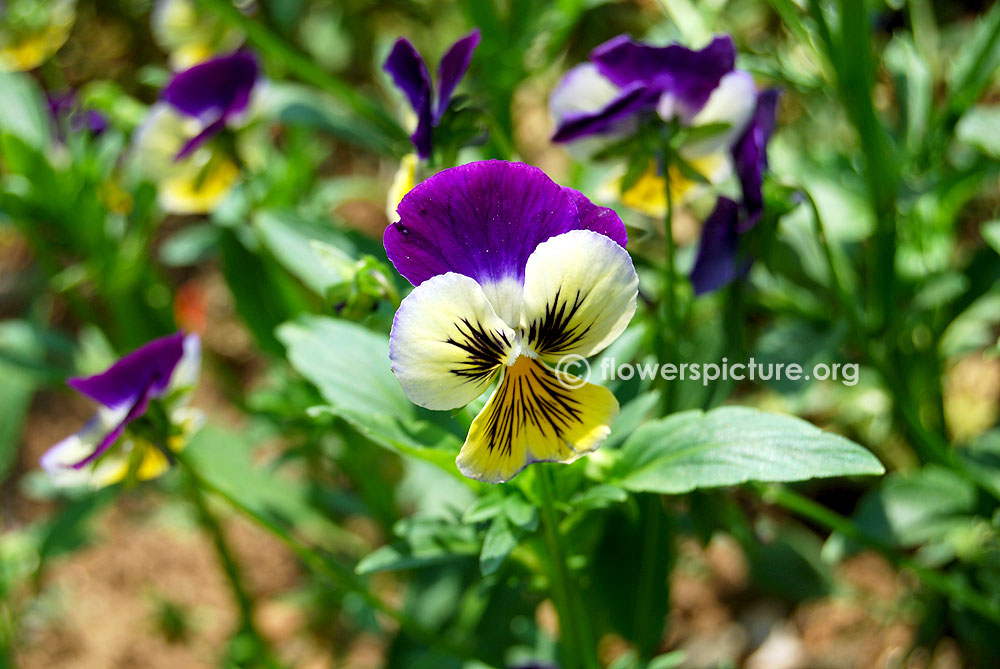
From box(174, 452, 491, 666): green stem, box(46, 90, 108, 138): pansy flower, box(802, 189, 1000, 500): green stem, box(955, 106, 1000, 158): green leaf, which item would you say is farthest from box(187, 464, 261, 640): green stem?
box(955, 106, 1000, 158): green leaf

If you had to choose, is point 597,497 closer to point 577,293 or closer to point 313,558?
point 577,293

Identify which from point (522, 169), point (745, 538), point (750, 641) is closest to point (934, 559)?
point (745, 538)

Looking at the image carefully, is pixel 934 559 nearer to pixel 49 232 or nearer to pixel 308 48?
pixel 49 232

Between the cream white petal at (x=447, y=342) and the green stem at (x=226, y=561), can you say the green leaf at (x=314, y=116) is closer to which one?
the green stem at (x=226, y=561)

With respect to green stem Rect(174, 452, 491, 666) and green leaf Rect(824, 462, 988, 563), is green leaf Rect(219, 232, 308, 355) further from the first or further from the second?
green leaf Rect(824, 462, 988, 563)

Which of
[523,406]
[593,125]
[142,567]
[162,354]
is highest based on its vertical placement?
[593,125]
